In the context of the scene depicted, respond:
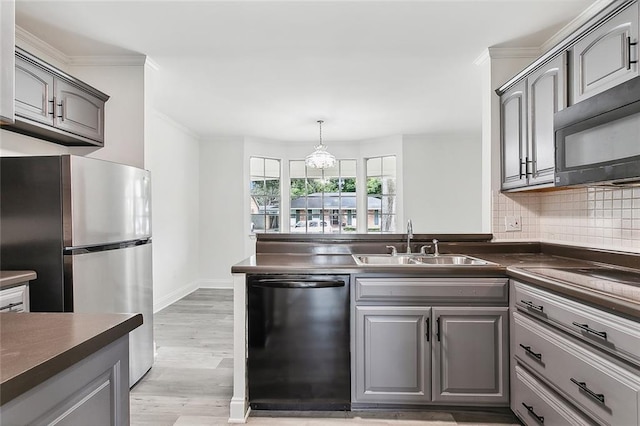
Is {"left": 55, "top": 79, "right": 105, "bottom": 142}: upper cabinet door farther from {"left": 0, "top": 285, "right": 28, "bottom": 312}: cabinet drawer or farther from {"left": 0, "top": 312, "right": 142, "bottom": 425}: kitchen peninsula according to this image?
{"left": 0, "top": 312, "right": 142, "bottom": 425}: kitchen peninsula

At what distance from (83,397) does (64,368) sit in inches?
4.9

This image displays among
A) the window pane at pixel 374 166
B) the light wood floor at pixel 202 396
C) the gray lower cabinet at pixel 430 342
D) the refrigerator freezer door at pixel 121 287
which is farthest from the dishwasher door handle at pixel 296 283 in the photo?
the window pane at pixel 374 166

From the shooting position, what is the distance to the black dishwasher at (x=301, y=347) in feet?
7.11

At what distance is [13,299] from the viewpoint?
1.84 m

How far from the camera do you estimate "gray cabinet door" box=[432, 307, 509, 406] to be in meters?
2.10

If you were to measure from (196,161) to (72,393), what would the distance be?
547cm

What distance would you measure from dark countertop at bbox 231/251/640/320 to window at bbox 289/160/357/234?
3854mm

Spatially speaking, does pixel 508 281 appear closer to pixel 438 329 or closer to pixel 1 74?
pixel 438 329

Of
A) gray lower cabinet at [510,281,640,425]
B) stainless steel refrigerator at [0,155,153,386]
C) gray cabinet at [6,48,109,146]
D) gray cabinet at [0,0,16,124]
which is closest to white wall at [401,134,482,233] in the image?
gray lower cabinet at [510,281,640,425]

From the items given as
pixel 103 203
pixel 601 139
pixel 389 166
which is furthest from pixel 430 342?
pixel 389 166

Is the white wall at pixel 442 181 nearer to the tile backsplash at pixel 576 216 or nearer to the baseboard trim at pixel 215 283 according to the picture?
the baseboard trim at pixel 215 283

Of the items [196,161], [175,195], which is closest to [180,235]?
[175,195]

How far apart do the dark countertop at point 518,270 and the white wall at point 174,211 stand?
2.39 meters

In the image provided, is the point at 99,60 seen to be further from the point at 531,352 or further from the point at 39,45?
the point at 531,352
